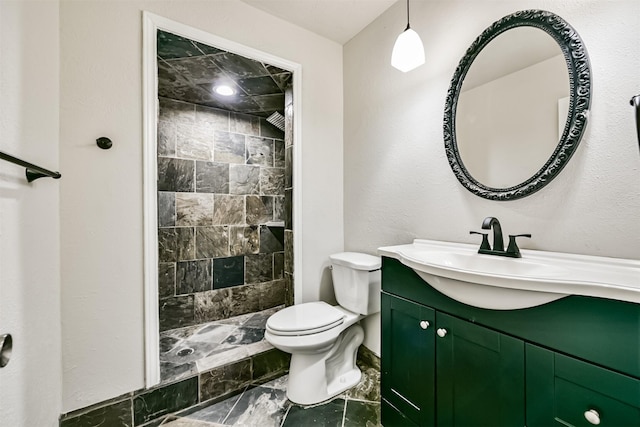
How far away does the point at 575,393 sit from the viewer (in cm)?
67

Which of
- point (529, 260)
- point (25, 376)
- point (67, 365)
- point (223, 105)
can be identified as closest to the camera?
point (25, 376)

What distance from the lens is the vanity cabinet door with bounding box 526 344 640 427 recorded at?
601 millimetres

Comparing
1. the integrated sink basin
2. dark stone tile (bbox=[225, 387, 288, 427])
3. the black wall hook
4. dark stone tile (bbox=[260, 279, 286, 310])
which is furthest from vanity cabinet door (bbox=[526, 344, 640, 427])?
dark stone tile (bbox=[260, 279, 286, 310])

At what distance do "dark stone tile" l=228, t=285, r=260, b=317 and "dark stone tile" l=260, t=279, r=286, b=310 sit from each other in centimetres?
5

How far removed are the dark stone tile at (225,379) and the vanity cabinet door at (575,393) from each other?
1.45m

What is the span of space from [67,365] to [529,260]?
2103mm

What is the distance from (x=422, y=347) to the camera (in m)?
1.06

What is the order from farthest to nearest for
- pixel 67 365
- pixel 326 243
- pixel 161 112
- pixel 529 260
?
pixel 161 112, pixel 326 243, pixel 67 365, pixel 529 260

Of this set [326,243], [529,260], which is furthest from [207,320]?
[529,260]

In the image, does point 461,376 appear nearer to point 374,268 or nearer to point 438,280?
point 438,280

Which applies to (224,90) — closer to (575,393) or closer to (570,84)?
(570,84)

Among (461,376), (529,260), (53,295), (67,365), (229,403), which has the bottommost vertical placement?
(229,403)

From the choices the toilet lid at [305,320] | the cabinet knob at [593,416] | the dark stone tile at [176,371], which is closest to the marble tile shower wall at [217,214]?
the toilet lid at [305,320]

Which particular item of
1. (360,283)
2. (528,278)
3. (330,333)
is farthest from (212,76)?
(528,278)
